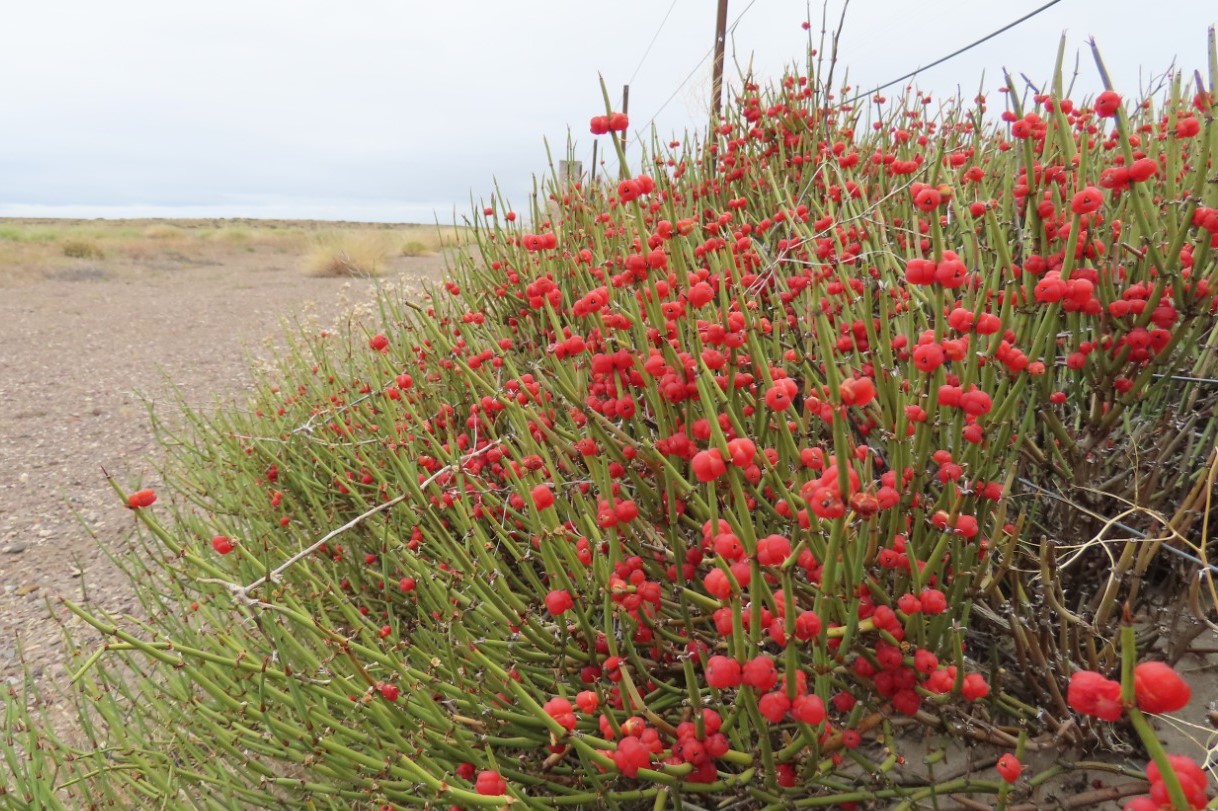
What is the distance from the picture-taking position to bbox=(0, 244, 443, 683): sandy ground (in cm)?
340

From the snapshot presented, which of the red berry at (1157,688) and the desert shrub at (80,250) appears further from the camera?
the desert shrub at (80,250)

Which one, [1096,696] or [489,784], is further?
[489,784]

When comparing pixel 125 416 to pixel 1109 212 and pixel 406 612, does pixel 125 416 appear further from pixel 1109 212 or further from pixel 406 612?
pixel 1109 212

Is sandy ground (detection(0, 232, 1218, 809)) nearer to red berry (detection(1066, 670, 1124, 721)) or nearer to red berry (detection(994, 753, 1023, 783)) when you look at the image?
red berry (detection(994, 753, 1023, 783))

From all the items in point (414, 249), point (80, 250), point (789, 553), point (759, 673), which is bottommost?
point (759, 673)

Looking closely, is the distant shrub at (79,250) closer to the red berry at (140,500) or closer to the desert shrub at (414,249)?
the desert shrub at (414,249)

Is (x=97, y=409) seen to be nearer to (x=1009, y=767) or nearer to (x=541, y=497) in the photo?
(x=541, y=497)

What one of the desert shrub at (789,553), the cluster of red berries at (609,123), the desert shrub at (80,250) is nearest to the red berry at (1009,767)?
the desert shrub at (789,553)

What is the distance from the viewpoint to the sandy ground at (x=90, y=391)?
340cm

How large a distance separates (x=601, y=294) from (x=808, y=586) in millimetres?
598

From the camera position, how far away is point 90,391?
652 centimetres

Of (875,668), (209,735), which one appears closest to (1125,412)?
(875,668)

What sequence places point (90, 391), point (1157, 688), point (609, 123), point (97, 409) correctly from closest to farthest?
point (1157, 688)
point (609, 123)
point (97, 409)
point (90, 391)

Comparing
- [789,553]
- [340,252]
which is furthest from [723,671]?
[340,252]
